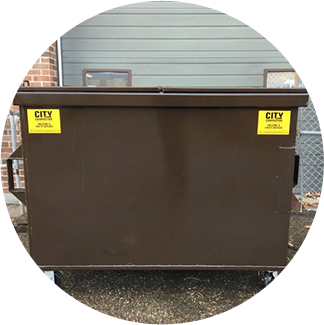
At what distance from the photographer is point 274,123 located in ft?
7.13

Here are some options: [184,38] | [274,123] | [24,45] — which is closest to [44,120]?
[274,123]

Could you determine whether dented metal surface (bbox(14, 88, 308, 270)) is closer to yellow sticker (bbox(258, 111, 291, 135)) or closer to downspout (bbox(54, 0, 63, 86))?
yellow sticker (bbox(258, 111, 291, 135))

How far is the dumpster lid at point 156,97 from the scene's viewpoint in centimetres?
213

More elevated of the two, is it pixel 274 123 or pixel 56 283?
pixel 274 123

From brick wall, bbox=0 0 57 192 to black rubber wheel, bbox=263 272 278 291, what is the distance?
3610mm

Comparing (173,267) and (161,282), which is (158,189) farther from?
(161,282)

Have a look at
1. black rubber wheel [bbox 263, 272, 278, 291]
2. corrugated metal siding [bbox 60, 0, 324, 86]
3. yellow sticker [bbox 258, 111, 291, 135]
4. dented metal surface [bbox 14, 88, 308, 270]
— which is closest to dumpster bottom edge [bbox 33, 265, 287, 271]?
dented metal surface [bbox 14, 88, 308, 270]

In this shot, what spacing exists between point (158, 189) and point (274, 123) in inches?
36.6

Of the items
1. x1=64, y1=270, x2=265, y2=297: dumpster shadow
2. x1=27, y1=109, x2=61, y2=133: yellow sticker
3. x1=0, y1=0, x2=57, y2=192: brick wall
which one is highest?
x1=0, y1=0, x2=57, y2=192: brick wall

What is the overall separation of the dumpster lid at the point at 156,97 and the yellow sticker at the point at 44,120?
48 millimetres

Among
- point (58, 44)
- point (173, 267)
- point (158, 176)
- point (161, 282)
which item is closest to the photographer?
point (158, 176)

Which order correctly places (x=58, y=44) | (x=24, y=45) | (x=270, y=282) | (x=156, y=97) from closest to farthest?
(x=156, y=97) < (x=270, y=282) < (x=24, y=45) < (x=58, y=44)

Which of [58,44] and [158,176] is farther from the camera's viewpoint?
[58,44]

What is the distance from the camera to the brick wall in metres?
4.18
